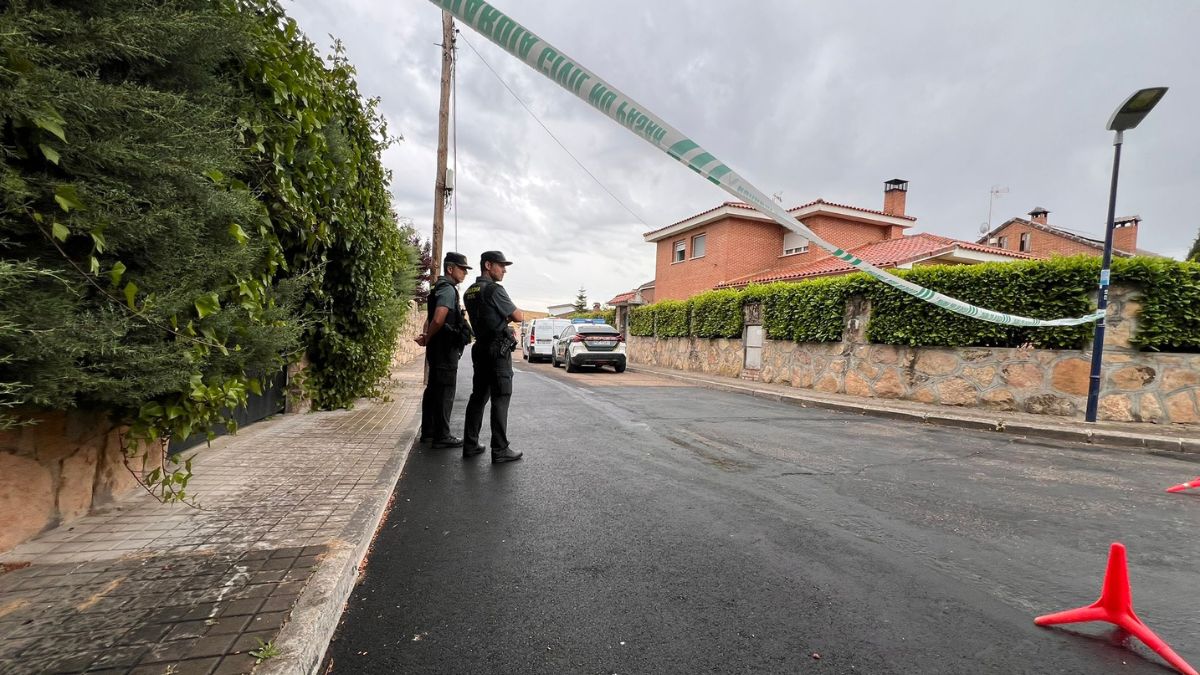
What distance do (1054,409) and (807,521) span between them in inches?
304

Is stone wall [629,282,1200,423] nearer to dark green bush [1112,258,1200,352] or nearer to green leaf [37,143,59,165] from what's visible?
dark green bush [1112,258,1200,352]

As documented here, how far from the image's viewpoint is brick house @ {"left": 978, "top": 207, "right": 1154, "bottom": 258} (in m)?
30.1

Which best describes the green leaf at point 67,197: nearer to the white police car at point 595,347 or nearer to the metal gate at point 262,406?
the metal gate at point 262,406

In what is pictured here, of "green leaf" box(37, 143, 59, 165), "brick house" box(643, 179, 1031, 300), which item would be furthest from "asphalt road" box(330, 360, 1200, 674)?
"brick house" box(643, 179, 1031, 300)

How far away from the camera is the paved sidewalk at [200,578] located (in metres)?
1.83

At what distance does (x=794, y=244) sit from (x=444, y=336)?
21.4 metres

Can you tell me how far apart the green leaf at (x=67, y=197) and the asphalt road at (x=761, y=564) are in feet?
6.48

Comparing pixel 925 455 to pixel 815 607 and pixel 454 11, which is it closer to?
pixel 815 607

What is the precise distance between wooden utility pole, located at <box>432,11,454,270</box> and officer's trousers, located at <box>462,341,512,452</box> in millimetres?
7884

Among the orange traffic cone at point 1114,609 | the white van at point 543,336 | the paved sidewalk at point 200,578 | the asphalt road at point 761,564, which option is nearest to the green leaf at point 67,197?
the paved sidewalk at point 200,578

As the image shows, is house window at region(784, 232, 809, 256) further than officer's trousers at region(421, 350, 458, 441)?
Yes

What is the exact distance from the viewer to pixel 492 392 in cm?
498

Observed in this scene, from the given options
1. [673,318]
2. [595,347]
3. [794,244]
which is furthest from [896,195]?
[595,347]

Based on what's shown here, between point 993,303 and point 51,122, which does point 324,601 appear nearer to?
point 51,122
